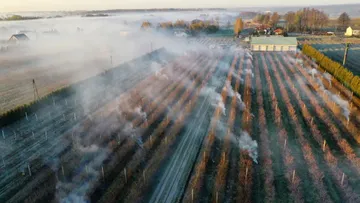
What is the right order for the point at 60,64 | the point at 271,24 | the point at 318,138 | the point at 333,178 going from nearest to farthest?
the point at 333,178, the point at 318,138, the point at 60,64, the point at 271,24

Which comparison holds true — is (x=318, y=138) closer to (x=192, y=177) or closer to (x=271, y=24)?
(x=192, y=177)

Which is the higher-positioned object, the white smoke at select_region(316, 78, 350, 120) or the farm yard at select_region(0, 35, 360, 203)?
the white smoke at select_region(316, 78, 350, 120)

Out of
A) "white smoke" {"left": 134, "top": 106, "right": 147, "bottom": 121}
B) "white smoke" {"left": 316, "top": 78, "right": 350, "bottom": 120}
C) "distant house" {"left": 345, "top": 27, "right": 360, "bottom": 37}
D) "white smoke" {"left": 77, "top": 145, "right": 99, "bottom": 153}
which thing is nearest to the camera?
"white smoke" {"left": 77, "top": 145, "right": 99, "bottom": 153}

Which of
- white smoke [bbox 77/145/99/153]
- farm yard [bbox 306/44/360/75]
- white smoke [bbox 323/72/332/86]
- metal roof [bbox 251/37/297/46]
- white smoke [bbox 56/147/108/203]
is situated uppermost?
metal roof [bbox 251/37/297/46]

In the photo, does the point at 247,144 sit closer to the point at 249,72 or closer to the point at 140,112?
the point at 140,112

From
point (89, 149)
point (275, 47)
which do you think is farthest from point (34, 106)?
point (275, 47)

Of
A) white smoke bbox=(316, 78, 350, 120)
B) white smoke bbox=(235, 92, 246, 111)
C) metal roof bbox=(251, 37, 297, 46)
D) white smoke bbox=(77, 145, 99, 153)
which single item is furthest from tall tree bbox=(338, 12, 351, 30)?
white smoke bbox=(77, 145, 99, 153)

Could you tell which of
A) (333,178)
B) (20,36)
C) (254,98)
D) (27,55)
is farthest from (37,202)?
(20,36)

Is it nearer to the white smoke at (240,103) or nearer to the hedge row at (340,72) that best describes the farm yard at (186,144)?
the white smoke at (240,103)

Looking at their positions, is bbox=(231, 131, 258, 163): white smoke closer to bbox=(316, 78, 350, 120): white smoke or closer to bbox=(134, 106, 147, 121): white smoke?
bbox=(134, 106, 147, 121): white smoke

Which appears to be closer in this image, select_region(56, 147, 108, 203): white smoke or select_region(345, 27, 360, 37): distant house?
select_region(56, 147, 108, 203): white smoke
